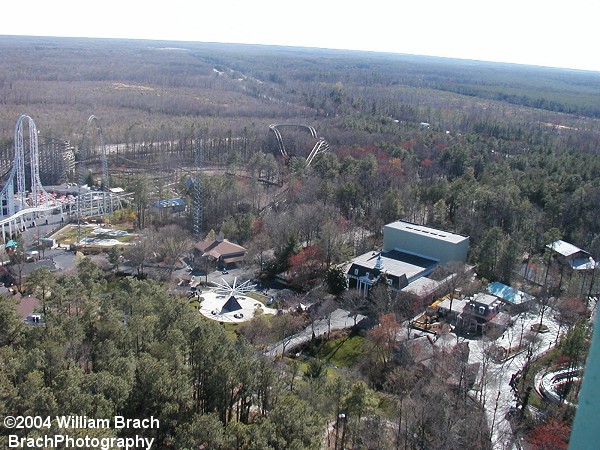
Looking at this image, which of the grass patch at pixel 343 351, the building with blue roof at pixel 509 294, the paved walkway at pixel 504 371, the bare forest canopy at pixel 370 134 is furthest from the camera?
the bare forest canopy at pixel 370 134

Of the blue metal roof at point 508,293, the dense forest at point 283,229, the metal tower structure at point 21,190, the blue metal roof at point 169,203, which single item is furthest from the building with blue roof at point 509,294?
the metal tower structure at point 21,190

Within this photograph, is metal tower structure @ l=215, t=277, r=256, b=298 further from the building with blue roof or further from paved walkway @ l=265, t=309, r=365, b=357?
the building with blue roof

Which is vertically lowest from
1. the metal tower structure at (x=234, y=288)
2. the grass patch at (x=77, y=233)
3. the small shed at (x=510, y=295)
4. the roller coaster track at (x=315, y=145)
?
the grass patch at (x=77, y=233)

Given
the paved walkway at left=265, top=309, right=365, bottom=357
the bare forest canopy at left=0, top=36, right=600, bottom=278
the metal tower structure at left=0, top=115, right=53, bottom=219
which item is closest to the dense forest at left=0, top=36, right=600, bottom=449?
the bare forest canopy at left=0, top=36, right=600, bottom=278

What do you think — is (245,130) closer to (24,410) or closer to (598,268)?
(598,268)

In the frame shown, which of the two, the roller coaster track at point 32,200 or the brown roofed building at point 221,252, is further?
the roller coaster track at point 32,200

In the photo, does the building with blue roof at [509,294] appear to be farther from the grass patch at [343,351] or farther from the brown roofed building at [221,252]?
the brown roofed building at [221,252]
